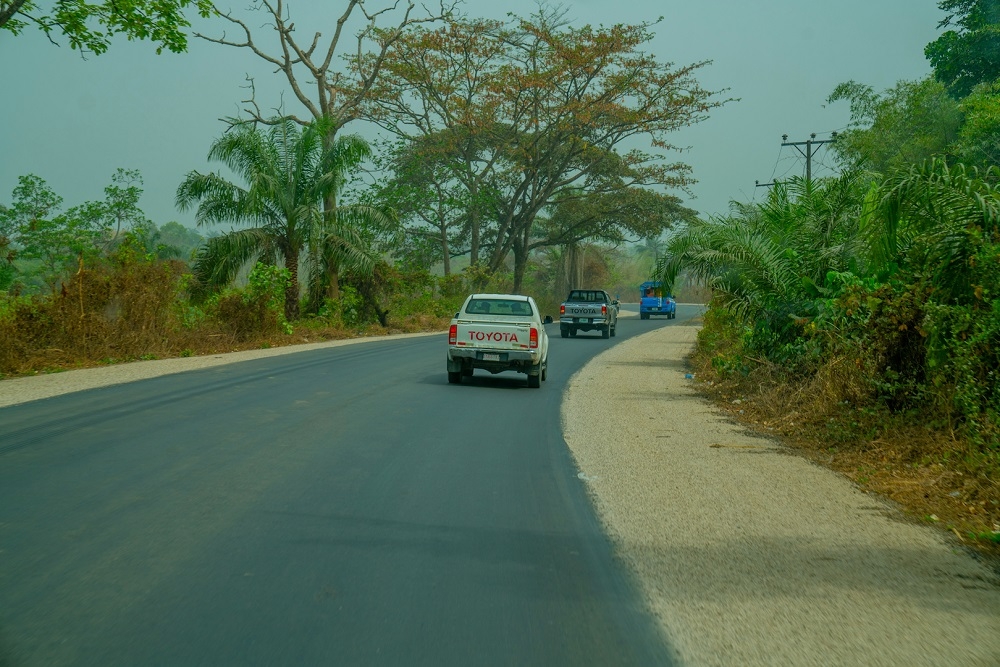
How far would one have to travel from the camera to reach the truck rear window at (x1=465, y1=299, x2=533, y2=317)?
759 inches

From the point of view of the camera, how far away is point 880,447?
1070cm

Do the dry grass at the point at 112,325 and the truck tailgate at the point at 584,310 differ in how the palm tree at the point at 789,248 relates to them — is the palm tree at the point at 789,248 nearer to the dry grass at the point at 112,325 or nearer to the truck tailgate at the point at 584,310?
the dry grass at the point at 112,325

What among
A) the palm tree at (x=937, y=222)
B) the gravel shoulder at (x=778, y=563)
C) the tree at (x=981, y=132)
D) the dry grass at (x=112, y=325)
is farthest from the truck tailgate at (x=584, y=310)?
the gravel shoulder at (x=778, y=563)

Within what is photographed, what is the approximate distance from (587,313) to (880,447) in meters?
28.2

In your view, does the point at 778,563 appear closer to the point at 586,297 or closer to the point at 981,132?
the point at 981,132

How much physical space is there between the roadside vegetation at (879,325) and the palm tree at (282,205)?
15.3 meters

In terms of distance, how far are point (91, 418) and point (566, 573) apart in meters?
8.30

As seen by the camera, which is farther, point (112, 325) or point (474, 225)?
point (474, 225)

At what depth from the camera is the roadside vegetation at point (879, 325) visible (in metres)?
9.31

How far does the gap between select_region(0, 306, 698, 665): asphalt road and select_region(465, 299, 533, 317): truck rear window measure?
6687mm

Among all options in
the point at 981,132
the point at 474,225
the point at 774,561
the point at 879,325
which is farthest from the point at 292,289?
the point at 774,561

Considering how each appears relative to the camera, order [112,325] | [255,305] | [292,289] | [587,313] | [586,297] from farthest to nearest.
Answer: [586,297] → [587,313] → [292,289] → [255,305] → [112,325]

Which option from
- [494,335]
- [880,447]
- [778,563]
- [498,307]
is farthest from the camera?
[498,307]

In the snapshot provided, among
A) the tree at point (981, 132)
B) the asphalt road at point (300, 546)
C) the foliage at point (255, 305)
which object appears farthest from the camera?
the tree at point (981, 132)
